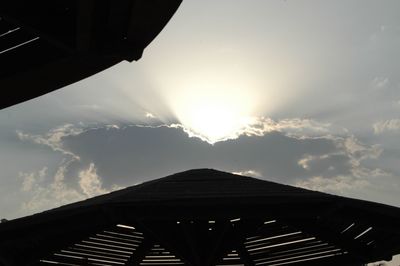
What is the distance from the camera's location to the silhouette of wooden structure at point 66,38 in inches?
84.9

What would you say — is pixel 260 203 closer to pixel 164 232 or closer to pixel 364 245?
pixel 164 232

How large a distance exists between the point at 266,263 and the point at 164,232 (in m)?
3.99

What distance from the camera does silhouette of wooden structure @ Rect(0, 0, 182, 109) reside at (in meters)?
2.16

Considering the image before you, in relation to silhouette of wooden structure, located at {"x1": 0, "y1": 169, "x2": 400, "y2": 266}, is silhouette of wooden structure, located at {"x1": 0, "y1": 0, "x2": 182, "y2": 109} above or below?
below

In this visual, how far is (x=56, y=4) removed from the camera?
2.44 metres

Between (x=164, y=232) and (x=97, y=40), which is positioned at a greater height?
(x=164, y=232)

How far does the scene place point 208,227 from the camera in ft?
27.9

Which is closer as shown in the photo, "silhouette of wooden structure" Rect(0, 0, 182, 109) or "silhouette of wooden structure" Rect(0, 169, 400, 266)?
"silhouette of wooden structure" Rect(0, 0, 182, 109)

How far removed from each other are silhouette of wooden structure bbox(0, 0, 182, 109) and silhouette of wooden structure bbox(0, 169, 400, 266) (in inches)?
135

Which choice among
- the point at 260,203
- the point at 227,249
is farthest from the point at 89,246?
the point at 260,203

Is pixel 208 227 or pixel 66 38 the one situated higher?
pixel 208 227

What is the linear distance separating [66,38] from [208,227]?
21.4ft

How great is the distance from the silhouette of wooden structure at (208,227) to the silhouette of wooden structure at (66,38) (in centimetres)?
343

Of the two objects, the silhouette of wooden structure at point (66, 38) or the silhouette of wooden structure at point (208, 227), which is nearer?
the silhouette of wooden structure at point (66, 38)
